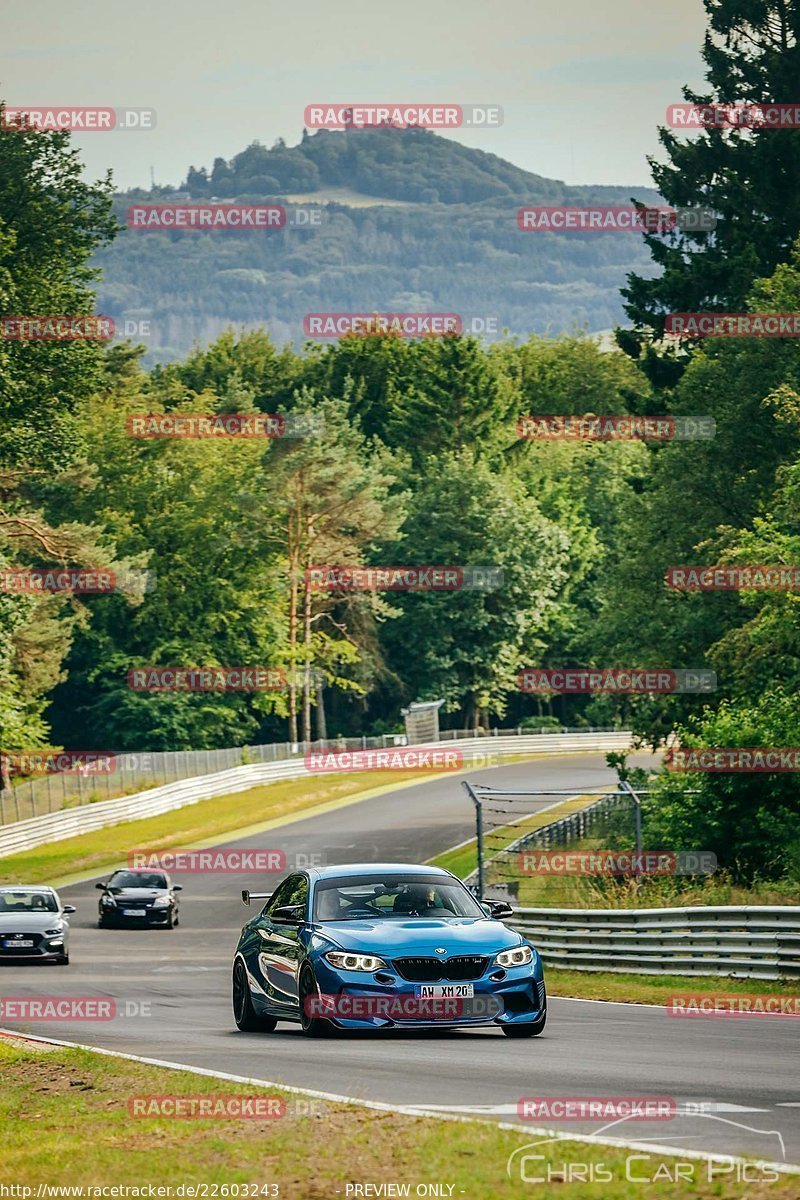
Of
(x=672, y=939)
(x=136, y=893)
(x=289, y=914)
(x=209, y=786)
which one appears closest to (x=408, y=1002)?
(x=289, y=914)

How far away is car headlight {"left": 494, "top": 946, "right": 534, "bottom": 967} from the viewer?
14955 millimetres

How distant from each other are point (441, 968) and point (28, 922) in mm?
17392

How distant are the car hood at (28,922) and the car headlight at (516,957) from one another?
55.5ft

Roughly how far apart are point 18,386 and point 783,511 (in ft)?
70.5

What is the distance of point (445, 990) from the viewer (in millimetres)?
14828

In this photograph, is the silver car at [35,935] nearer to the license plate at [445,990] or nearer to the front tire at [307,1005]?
the front tire at [307,1005]

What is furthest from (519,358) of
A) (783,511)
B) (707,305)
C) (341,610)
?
(783,511)

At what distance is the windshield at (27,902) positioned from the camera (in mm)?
31828

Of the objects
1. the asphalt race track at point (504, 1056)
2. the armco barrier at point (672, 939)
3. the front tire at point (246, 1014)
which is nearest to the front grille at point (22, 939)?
the asphalt race track at point (504, 1056)

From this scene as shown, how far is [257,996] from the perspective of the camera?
1664 cm

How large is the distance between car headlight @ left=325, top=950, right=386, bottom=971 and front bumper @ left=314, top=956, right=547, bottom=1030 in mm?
42

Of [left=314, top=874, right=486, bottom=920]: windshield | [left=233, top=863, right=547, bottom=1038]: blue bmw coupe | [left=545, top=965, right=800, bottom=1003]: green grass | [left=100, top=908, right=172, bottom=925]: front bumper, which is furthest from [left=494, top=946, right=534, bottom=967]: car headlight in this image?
[left=100, top=908, right=172, bottom=925]: front bumper

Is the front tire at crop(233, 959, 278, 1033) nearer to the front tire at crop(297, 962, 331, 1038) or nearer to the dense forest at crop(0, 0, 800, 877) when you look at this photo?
the front tire at crop(297, 962, 331, 1038)

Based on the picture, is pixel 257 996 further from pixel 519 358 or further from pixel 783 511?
pixel 519 358
